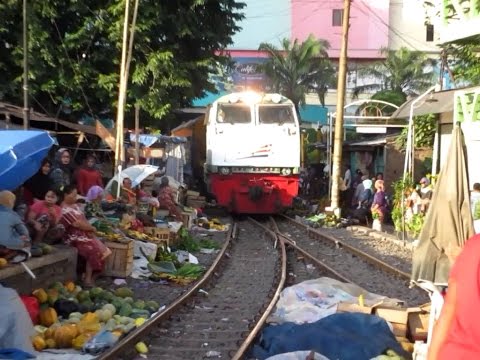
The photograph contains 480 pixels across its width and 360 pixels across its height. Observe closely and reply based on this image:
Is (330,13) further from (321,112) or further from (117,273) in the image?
(117,273)

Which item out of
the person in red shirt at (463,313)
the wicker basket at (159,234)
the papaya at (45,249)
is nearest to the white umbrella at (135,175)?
the wicker basket at (159,234)

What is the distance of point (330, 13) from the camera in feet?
203

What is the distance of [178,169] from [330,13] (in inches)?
1491

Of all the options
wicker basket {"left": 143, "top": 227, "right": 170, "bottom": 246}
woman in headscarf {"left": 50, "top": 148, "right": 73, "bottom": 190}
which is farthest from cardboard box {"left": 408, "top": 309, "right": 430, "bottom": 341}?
wicker basket {"left": 143, "top": 227, "right": 170, "bottom": 246}

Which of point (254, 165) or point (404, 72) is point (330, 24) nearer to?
point (404, 72)

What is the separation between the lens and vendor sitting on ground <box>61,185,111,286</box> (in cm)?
1030

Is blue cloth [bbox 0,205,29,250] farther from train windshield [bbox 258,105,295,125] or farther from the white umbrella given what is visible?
train windshield [bbox 258,105,295,125]

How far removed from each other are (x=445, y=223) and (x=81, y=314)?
3.85m

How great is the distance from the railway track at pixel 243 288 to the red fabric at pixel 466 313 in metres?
4.28

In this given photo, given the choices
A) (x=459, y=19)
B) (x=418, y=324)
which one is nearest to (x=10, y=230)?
(x=418, y=324)

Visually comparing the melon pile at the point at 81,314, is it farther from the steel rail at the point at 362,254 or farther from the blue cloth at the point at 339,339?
the steel rail at the point at 362,254

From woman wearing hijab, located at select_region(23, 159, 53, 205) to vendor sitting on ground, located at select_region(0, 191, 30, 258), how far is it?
3650 millimetres

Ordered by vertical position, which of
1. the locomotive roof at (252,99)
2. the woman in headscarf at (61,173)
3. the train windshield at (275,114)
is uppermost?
the locomotive roof at (252,99)

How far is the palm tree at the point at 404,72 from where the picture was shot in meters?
51.4
